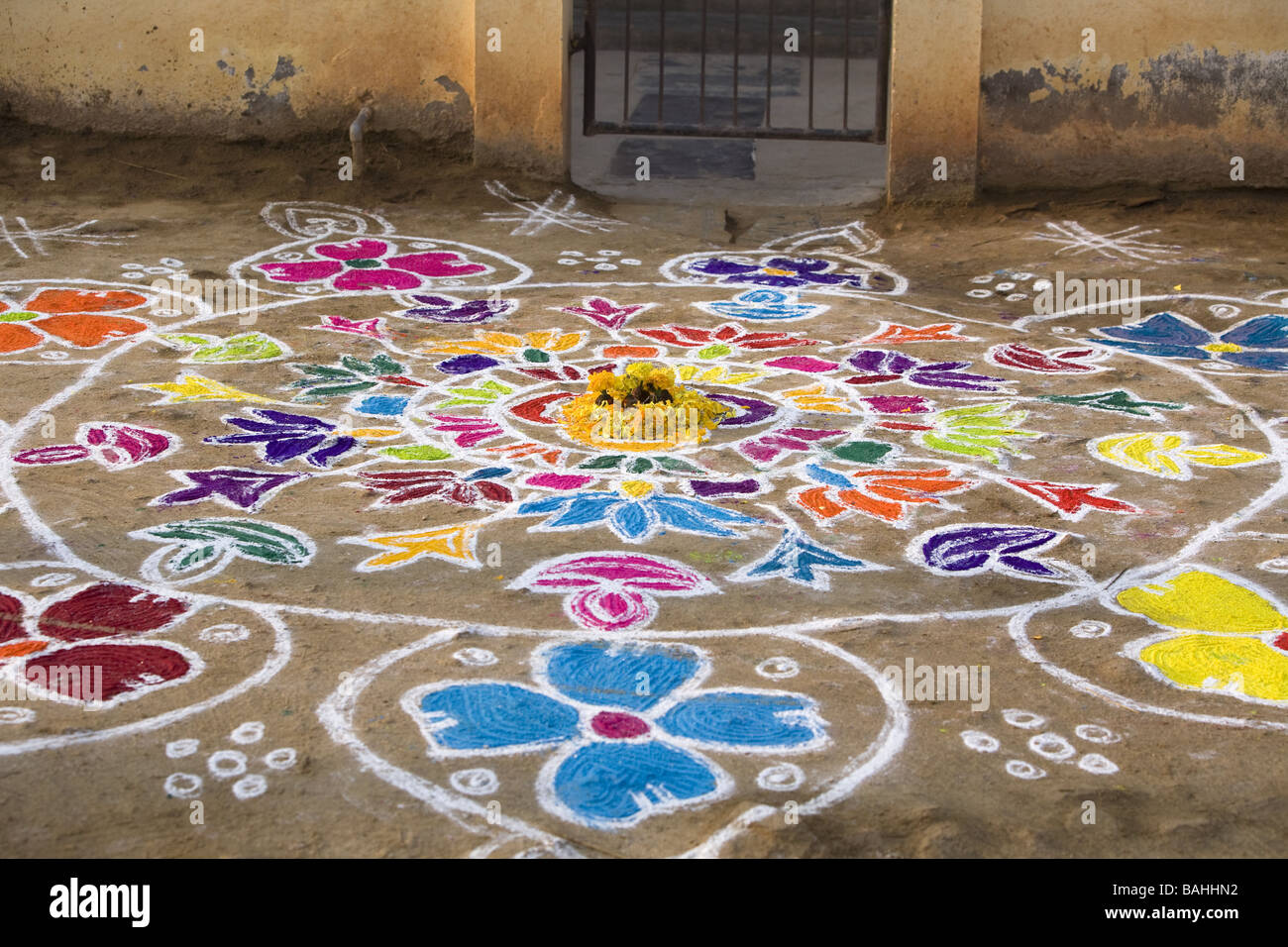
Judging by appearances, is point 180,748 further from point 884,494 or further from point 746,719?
point 884,494

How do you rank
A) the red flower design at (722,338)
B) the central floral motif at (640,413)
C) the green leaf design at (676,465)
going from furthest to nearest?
the red flower design at (722,338)
the central floral motif at (640,413)
the green leaf design at (676,465)

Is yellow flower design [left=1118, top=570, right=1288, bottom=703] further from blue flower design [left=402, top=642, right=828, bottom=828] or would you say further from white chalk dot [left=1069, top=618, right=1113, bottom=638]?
blue flower design [left=402, top=642, right=828, bottom=828]

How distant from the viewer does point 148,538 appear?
155 inches

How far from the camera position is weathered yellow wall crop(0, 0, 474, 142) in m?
8.28

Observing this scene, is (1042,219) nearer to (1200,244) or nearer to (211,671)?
(1200,244)

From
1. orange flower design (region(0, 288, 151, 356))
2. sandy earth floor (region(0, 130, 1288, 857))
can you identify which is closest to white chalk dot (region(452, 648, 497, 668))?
sandy earth floor (region(0, 130, 1288, 857))

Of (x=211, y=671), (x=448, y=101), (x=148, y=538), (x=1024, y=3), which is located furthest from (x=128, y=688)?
(x=1024, y=3)

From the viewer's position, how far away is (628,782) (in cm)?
285

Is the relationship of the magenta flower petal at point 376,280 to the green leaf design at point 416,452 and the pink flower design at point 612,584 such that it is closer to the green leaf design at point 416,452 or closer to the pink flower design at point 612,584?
the green leaf design at point 416,452

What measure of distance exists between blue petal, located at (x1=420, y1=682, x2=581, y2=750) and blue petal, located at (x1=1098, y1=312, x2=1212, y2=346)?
386cm

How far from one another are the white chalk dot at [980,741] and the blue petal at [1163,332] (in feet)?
11.4

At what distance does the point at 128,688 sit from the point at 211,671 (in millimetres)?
174

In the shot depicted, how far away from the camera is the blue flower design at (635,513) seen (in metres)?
4.11

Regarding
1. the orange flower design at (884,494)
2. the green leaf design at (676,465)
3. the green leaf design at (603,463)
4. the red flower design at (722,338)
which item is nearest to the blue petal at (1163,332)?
the red flower design at (722,338)
